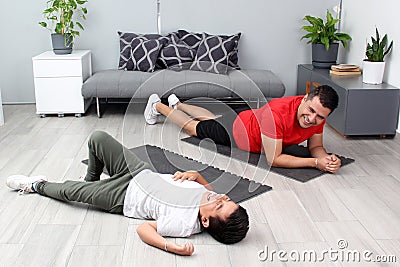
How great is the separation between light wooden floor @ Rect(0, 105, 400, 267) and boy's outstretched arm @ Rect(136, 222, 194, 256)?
0.03m

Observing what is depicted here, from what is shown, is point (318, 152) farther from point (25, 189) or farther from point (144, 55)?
point (144, 55)

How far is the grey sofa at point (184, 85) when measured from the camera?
11.8 ft

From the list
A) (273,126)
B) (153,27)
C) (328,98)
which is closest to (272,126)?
(273,126)

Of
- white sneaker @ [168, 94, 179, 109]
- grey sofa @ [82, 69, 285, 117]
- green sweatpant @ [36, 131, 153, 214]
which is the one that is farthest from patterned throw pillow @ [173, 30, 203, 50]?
green sweatpant @ [36, 131, 153, 214]

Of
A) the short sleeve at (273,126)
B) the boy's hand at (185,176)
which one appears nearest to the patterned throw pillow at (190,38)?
the short sleeve at (273,126)

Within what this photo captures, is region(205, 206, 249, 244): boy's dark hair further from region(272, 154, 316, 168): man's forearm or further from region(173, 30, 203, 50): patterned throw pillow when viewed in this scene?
region(173, 30, 203, 50): patterned throw pillow

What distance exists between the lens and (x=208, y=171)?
9.82ft

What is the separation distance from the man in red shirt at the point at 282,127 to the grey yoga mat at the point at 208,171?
304 millimetres

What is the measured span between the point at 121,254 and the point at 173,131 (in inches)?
51.0

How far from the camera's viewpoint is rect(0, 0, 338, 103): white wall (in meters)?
4.91

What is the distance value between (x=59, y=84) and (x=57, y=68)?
0.45 feet

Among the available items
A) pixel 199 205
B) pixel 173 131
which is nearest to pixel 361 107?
pixel 173 131

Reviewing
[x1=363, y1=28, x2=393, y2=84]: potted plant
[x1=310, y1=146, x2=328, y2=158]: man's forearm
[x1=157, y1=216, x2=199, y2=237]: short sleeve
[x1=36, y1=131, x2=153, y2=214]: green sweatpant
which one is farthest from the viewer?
[x1=363, y1=28, x2=393, y2=84]: potted plant

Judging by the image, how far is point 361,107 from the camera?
12.4ft
